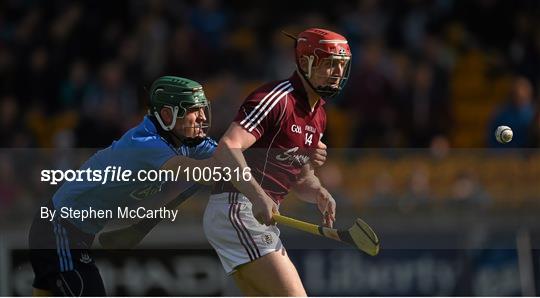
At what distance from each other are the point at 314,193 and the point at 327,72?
677mm

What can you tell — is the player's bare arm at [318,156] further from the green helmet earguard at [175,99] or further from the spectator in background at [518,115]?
the spectator in background at [518,115]

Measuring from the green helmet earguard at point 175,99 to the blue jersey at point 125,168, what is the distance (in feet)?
0.26

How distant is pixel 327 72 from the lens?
6.94 m

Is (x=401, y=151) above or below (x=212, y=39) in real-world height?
below

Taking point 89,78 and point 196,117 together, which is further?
point 89,78

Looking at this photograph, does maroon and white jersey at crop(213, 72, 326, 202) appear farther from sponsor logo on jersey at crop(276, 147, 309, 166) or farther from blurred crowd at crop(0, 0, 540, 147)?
blurred crowd at crop(0, 0, 540, 147)

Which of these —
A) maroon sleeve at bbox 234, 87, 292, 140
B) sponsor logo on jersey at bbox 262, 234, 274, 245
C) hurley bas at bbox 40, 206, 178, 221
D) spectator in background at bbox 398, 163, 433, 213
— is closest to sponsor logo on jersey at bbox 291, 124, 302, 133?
maroon sleeve at bbox 234, 87, 292, 140

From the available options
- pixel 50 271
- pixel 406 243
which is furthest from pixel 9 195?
pixel 406 243

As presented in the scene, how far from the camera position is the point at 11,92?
13203 millimetres

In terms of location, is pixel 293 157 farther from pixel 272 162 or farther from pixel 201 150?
pixel 201 150

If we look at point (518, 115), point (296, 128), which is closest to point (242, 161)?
point (296, 128)

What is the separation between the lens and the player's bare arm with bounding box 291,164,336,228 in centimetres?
716

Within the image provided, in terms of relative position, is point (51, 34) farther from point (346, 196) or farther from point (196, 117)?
point (196, 117)

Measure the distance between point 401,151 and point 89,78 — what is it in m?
4.21
